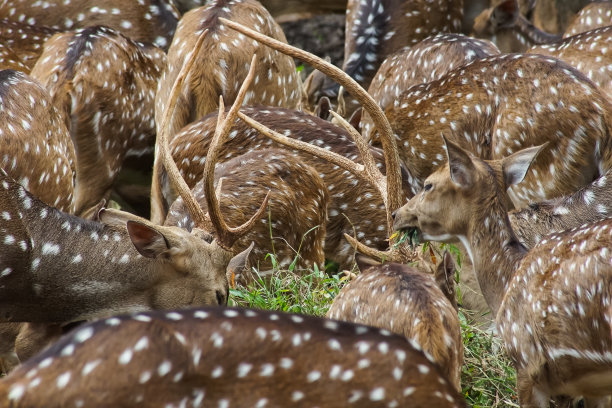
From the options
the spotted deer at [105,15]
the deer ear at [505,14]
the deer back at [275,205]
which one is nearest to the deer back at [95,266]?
the deer back at [275,205]

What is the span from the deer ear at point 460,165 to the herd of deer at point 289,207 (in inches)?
0.4

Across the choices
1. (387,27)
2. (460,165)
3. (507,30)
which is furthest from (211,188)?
(507,30)

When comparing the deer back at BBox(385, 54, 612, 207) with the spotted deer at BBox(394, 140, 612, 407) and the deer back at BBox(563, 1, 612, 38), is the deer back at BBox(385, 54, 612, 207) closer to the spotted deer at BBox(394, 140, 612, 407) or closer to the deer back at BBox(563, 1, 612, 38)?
the spotted deer at BBox(394, 140, 612, 407)

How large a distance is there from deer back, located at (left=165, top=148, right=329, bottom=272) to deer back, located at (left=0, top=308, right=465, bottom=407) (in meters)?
2.29

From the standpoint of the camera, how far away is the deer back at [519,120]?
5664 mm

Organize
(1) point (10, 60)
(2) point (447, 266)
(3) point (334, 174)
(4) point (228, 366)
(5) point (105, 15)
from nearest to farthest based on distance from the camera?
1. (4) point (228, 366)
2. (2) point (447, 266)
3. (3) point (334, 174)
4. (1) point (10, 60)
5. (5) point (105, 15)

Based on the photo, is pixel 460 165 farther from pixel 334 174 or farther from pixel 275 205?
pixel 334 174

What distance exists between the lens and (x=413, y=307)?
405 centimetres

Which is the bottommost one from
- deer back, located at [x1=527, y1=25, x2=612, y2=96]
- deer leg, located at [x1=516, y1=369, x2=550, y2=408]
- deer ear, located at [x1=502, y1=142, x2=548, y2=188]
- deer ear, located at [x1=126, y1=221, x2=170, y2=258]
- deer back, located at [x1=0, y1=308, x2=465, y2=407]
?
deer leg, located at [x1=516, y1=369, x2=550, y2=408]

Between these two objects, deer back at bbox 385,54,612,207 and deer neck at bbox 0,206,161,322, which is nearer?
deer neck at bbox 0,206,161,322

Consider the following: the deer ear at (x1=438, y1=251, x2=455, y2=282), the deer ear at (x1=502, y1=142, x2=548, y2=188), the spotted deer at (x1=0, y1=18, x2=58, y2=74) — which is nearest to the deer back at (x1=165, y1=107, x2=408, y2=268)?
the deer ear at (x1=502, y1=142, x2=548, y2=188)

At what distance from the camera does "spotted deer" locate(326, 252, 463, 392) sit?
3.97 m

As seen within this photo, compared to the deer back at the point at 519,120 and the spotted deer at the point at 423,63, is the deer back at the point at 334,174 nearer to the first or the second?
the deer back at the point at 519,120

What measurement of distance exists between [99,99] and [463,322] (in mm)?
2899
